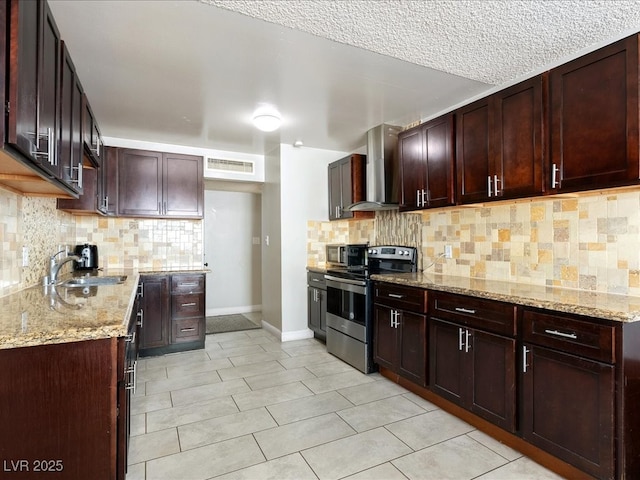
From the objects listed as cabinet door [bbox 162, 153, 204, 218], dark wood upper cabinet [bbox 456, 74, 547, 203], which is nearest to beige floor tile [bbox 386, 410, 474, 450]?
dark wood upper cabinet [bbox 456, 74, 547, 203]

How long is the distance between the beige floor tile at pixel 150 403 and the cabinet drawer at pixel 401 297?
1906 millimetres

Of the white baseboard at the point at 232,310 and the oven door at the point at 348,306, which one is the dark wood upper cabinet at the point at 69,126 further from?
the white baseboard at the point at 232,310

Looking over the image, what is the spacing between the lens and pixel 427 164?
314 centimetres

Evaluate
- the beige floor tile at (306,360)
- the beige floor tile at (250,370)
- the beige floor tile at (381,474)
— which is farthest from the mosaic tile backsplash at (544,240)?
the beige floor tile at (250,370)

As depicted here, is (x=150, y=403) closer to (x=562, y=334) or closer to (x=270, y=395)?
(x=270, y=395)

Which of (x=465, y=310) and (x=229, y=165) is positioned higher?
(x=229, y=165)

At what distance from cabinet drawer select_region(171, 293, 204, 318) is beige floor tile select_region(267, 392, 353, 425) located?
180 cm

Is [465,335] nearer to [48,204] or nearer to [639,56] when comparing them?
[639,56]

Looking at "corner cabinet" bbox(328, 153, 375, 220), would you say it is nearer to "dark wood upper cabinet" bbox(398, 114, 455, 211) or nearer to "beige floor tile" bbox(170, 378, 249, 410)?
"dark wood upper cabinet" bbox(398, 114, 455, 211)

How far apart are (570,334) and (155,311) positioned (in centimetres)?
372

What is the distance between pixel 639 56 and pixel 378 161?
224 cm

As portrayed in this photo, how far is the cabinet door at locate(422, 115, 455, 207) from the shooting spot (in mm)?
2904

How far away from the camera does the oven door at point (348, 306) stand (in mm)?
3391

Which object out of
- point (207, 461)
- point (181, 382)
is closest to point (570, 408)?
point (207, 461)
